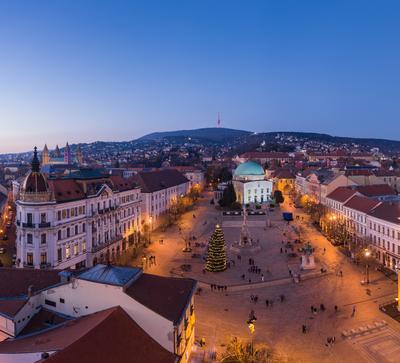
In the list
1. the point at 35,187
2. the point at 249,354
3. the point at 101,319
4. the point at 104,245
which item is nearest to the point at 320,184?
the point at 104,245

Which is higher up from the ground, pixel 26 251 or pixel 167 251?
pixel 26 251

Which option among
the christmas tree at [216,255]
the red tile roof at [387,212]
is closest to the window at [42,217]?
the christmas tree at [216,255]

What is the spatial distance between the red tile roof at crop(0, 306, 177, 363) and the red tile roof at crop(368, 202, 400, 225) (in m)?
40.2

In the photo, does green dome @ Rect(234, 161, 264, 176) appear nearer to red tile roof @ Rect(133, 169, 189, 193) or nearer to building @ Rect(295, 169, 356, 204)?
building @ Rect(295, 169, 356, 204)

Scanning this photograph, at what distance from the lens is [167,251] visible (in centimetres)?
6166

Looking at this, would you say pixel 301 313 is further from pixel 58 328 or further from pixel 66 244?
pixel 66 244

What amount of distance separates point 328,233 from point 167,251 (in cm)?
2938

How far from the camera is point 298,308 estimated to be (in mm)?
39000

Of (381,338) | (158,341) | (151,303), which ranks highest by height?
(151,303)

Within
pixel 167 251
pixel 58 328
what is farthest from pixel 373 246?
pixel 58 328

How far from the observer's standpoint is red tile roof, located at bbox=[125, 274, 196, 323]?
24.5 m

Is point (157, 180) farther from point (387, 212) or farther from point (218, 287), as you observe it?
point (387, 212)

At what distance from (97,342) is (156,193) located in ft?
206

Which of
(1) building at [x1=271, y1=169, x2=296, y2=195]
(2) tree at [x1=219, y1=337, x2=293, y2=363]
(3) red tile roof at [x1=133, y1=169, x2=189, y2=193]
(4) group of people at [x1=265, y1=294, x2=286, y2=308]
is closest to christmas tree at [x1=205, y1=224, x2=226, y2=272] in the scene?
(4) group of people at [x1=265, y1=294, x2=286, y2=308]
